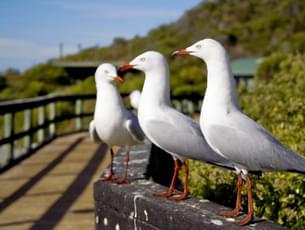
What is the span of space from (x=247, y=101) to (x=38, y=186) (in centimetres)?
359

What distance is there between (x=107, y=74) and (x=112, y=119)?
0.37 metres

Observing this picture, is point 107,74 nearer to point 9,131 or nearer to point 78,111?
point 9,131

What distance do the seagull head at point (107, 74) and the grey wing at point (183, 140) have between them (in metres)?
0.93

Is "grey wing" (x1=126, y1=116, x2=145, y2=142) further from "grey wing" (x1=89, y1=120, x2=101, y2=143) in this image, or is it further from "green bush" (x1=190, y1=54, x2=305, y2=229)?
"green bush" (x1=190, y1=54, x2=305, y2=229)

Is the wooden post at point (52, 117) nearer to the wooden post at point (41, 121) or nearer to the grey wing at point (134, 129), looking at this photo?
Result: the wooden post at point (41, 121)

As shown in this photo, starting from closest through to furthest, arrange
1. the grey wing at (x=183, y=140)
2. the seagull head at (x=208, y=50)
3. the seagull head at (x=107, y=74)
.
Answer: the seagull head at (x=208, y=50) < the grey wing at (x=183, y=140) < the seagull head at (x=107, y=74)

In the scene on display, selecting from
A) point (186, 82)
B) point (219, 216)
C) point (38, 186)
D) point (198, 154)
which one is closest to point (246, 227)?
point (219, 216)

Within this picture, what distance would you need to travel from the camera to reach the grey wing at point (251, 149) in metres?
3.36

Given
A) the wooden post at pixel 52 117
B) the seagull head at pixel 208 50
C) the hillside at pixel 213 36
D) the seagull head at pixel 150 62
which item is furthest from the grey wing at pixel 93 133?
the hillside at pixel 213 36

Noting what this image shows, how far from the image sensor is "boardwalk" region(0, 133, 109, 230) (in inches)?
256

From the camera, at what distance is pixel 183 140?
3883 millimetres

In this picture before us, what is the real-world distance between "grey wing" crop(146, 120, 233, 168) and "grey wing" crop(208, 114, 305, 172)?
1.22ft

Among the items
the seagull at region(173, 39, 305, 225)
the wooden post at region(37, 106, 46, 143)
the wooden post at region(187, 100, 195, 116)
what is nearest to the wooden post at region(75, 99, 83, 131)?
the wooden post at region(37, 106, 46, 143)

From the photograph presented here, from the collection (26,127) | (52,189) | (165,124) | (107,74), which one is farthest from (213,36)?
(165,124)
